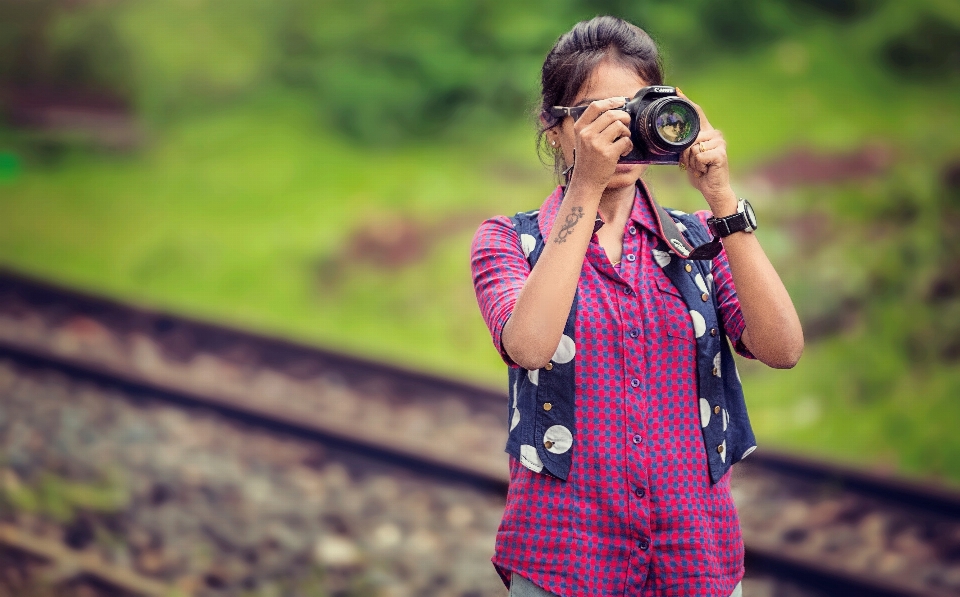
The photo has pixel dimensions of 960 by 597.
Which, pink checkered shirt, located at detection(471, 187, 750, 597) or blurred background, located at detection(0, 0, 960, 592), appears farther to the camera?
blurred background, located at detection(0, 0, 960, 592)

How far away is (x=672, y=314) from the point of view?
4.97 feet

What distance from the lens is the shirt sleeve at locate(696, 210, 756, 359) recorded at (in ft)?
5.20

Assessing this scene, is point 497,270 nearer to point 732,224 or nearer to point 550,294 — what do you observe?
point 550,294

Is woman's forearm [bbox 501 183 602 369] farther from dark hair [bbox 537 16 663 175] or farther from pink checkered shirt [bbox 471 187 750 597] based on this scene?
→ dark hair [bbox 537 16 663 175]

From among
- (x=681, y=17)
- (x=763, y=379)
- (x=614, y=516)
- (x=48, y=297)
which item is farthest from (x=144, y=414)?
(x=614, y=516)

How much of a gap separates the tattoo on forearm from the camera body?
0.39ft

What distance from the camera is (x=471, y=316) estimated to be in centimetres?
449

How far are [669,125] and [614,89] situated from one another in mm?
146

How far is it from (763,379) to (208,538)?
222cm

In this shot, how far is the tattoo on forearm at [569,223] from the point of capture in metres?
1.45

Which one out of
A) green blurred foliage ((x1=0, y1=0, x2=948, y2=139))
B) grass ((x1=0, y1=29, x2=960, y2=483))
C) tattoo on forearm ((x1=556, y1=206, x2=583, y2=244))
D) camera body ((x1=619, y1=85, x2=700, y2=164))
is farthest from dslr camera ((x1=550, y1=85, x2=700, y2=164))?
green blurred foliage ((x1=0, y1=0, x2=948, y2=139))

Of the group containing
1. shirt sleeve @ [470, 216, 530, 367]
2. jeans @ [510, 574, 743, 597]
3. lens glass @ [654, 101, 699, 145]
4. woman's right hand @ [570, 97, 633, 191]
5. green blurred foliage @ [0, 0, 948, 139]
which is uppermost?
green blurred foliage @ [0, 0, 948, 139]

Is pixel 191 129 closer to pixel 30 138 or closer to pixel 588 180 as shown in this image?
pixel 30 138

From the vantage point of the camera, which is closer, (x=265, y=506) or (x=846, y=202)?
(x=265, y=506)
